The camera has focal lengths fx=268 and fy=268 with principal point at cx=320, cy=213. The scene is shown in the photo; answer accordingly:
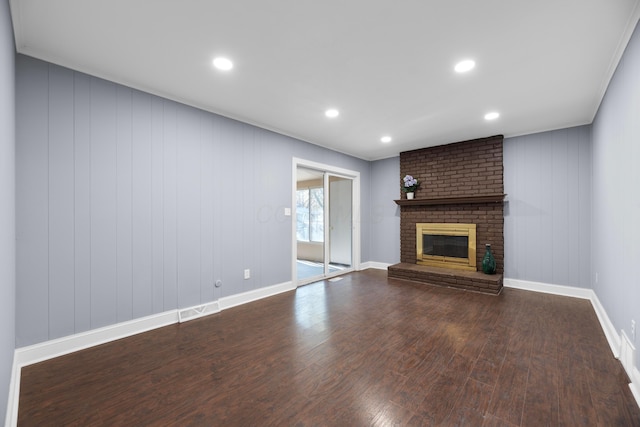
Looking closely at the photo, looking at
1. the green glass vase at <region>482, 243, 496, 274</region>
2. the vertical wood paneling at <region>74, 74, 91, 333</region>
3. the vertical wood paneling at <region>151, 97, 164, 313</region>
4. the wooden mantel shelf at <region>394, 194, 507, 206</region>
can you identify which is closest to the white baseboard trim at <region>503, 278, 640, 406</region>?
the green glass vase at <region>482, 243, 496, 274</region>

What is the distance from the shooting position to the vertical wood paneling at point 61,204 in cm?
229

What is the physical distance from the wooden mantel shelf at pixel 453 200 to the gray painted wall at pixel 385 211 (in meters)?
0.41

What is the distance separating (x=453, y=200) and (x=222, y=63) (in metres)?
4.24

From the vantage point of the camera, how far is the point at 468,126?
4.09m

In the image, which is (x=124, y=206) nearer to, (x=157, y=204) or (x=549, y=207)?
(x=157, y=204)

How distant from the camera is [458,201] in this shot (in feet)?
15.8

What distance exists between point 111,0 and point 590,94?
451 cm

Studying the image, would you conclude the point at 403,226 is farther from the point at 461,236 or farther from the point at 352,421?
the point at 352,421

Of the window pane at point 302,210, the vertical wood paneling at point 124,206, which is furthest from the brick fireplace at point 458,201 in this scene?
the vertical wood paneling at point 124,206

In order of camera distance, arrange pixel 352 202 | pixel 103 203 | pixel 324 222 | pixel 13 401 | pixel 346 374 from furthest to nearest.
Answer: pixel 352 202 < pixel 324 222 < pixel 103 203 < pixel 346 374 < pixel 13 401

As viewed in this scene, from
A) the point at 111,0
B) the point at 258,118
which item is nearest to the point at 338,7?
the point at 111,0

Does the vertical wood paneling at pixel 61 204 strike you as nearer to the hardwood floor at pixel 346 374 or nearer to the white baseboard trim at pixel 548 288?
the hardwood floor at pixel 346 374

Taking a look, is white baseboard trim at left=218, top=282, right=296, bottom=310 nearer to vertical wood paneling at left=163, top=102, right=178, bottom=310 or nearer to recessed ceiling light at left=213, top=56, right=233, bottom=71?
vertical wood paneling at left=163, top=102, right=178, bottom=310

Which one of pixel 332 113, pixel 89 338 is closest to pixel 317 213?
pixel 332 113
